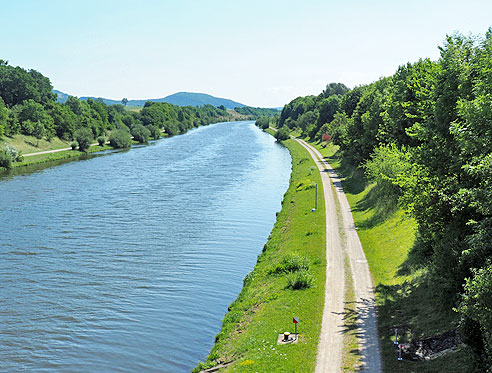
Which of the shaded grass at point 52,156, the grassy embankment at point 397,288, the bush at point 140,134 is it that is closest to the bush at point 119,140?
the shaded grass at point 52,156

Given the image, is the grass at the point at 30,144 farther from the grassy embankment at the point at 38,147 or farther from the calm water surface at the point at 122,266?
the calm water surface at the point at 122,266

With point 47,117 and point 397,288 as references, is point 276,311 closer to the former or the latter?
point 397,288

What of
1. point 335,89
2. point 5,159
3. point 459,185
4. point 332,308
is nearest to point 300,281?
point 332,308

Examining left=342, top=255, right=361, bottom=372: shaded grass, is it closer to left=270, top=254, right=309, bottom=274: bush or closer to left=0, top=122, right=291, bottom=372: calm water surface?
left=270, top=254, right=309, bottom=274: bush

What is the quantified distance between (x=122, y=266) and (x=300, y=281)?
14814 mm

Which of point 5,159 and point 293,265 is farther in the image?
point 5,159

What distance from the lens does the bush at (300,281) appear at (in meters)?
27.0

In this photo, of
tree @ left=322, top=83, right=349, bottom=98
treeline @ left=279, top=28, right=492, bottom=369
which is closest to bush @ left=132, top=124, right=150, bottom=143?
tree @ left=322, top=83, right=349, bottom=98

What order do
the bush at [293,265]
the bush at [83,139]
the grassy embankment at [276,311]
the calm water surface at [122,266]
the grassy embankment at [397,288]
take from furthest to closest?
the bush at [83,139] → the bush at [293,265] → the calm water surface at [122,266] → the grassy embankment at [276,311] → the grassy embankment at [397,288]

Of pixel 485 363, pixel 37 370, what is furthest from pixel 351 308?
pixel 37 370

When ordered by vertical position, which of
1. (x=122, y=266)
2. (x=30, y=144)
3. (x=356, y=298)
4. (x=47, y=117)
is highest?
(x=47, y=117)

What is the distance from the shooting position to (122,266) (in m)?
34.0

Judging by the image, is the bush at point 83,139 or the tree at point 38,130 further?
the bush at point 83,139

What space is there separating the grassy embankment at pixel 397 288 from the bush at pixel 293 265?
454cm
